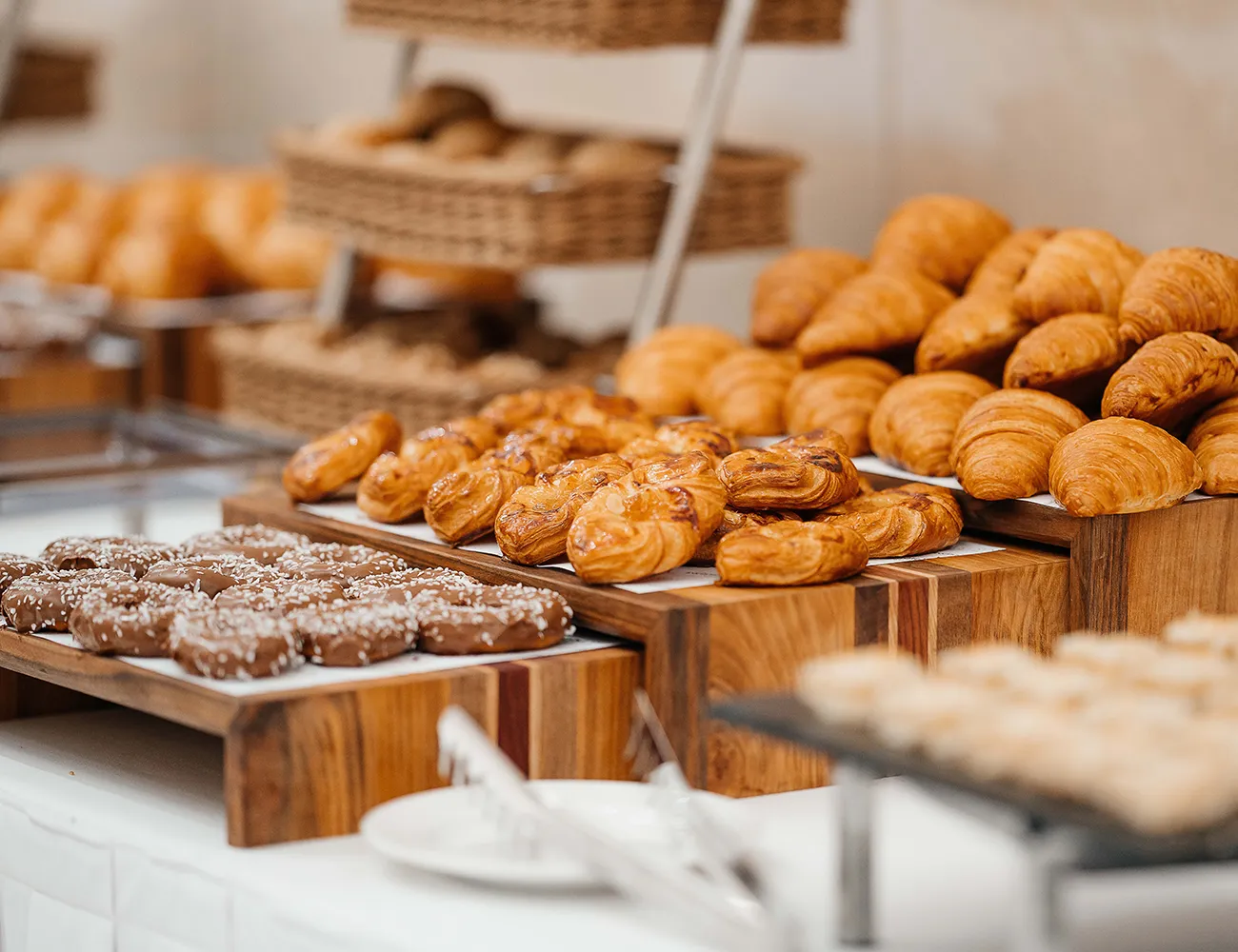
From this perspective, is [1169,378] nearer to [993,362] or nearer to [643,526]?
[993,362]

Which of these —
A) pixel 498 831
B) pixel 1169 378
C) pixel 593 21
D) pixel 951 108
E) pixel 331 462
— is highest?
pixel 593 21

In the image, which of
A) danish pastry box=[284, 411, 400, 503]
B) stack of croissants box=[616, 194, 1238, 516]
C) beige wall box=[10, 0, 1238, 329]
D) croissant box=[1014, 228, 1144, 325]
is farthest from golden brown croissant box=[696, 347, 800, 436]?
beige wall box=[10, 0, 1238, 329]

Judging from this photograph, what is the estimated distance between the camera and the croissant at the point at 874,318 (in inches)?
77.2

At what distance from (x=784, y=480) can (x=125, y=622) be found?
548 mm

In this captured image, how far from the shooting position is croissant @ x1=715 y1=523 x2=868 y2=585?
1.48m

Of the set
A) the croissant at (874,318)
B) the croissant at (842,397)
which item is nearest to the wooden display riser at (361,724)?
the croissant at (842,397)

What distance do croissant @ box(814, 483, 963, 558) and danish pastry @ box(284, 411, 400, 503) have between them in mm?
487

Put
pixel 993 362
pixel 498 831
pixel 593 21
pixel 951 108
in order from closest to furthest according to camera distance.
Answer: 1. pixel 498 831
2. pixel 993 362
3. pixel 593 21
4. pixel 951 108

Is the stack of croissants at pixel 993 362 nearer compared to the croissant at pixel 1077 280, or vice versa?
the stack of croissants at pixel 993 362

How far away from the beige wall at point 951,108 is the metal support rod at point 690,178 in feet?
1.72

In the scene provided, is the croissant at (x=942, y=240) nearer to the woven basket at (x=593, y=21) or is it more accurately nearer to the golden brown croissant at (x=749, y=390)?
the golden brown croissant at (x=749, y=390)

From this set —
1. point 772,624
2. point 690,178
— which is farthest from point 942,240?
point 772,624

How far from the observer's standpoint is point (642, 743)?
140 centimetres

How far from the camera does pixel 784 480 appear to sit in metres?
1.59
